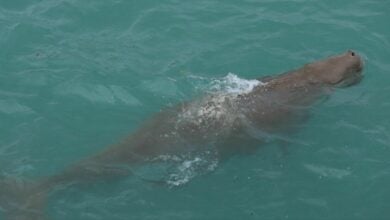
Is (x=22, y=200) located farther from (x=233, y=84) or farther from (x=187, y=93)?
(x=233, y=84)

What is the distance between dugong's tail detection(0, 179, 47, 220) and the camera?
9.18 meters

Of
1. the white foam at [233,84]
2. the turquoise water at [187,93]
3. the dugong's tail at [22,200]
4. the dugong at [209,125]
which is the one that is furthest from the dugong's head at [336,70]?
the dugong's tail at [22,200]

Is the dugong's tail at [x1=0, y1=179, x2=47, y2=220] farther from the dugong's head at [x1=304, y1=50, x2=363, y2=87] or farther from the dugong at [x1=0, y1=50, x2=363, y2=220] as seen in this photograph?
the dugong's head at [x1=304, y1=50, x2=363, y2=87]

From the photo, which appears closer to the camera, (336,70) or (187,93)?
(336,70)

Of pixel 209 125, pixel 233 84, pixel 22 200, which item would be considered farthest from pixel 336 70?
pixel 22 200

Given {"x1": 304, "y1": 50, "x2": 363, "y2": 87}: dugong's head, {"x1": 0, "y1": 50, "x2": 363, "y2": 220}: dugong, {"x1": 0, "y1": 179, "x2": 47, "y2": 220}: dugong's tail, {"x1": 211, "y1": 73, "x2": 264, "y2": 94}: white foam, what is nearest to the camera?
{"x1": 0, "y1": 179, "x2": 47, "y2": 220}: dugong's tail

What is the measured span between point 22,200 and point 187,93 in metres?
3.37

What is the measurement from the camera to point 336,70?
10.8 metres

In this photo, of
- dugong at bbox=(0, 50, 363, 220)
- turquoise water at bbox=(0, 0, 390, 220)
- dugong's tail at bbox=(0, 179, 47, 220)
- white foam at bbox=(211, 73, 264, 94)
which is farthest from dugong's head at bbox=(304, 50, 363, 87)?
dugong's tail at bbox=(0, 179, 47, 220)

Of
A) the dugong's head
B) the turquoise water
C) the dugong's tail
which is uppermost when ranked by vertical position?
the dugong's head

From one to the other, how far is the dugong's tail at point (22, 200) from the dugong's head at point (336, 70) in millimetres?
4443

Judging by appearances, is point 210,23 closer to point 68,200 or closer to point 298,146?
point 298,146

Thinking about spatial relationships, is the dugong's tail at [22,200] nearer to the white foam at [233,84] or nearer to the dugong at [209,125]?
the dugong at [209,125]

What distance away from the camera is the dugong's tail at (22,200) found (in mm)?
9180
